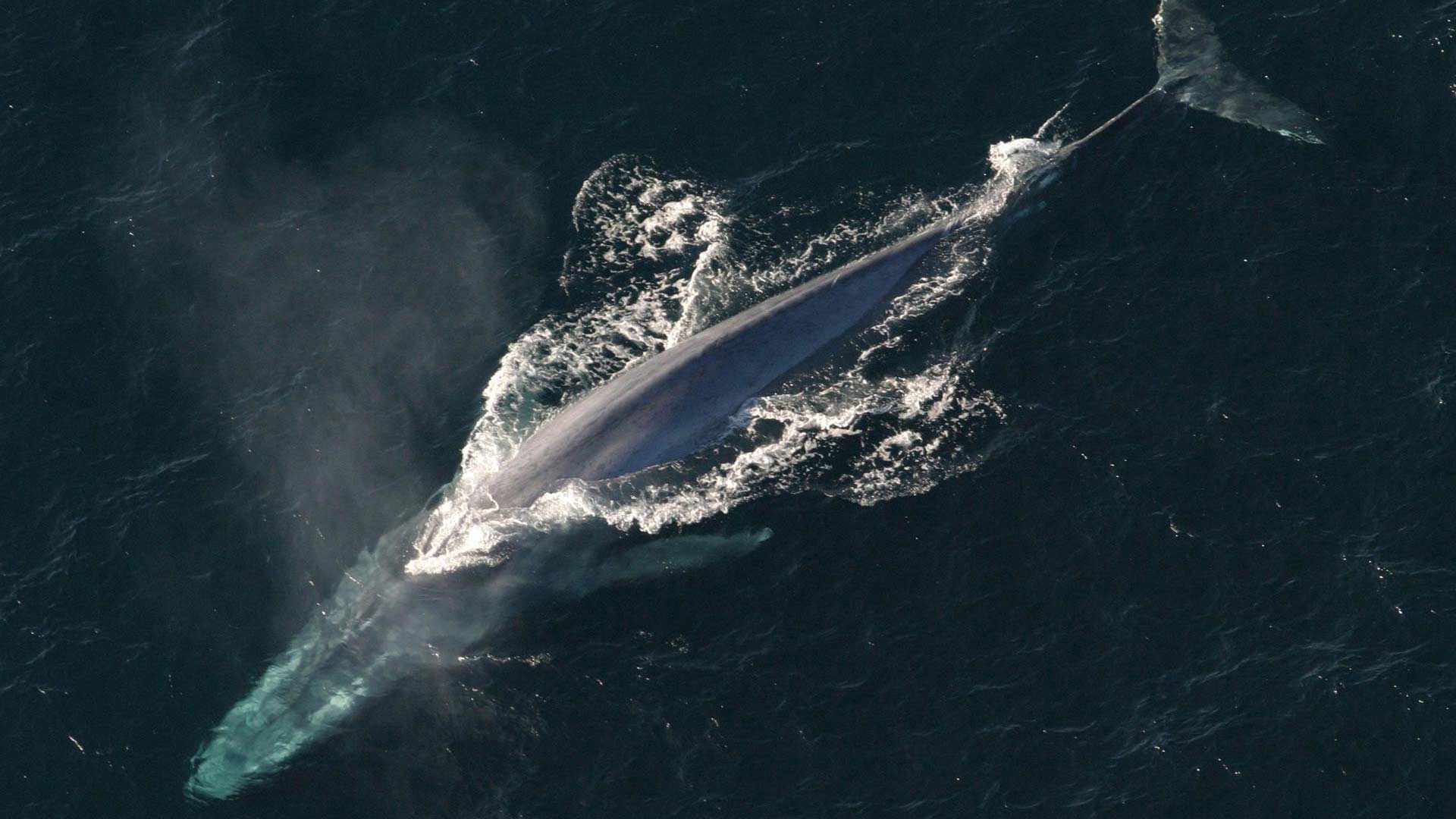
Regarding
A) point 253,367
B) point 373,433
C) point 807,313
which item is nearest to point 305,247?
point 253,367

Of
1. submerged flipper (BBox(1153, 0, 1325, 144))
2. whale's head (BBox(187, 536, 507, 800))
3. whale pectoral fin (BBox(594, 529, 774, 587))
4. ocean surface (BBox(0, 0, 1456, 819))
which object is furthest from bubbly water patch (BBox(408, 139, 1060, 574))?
submerged flipper (BBox(1153, 0, 1325, 144))

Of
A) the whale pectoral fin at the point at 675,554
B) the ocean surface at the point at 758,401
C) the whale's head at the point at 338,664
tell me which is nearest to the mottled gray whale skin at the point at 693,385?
the ocean surface at the point at 758,401

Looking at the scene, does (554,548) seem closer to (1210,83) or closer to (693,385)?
(693,385)

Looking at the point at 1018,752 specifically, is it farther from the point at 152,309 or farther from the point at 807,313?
the point at 152,309

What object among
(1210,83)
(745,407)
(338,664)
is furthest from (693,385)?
(1210,83)

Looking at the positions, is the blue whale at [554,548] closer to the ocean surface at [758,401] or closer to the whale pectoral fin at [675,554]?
the whale pectoral fin at [675,554]

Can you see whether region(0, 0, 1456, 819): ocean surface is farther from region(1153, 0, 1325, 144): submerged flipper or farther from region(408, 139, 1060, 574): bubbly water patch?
region(1153, 0, 1325, 144): submerged flipper
